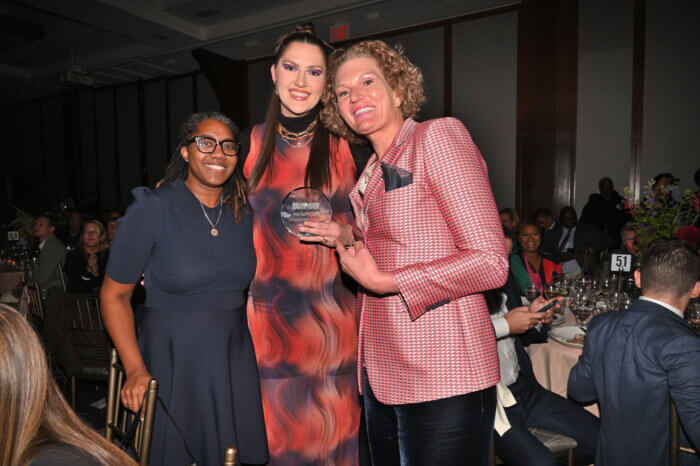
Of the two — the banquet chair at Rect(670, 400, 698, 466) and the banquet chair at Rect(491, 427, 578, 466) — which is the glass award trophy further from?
the banquet chair at Rect(491, 427, 578, 466)

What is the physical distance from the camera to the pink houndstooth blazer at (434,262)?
1049 mm

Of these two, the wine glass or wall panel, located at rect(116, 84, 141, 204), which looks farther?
wall panel, located at rect(116, 84, 141, 204)

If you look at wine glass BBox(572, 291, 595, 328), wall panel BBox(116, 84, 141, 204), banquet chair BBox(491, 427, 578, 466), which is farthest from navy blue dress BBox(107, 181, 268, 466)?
wall panel BBox(116, 84, 141, 204)

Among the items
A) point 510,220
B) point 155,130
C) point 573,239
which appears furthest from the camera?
point 155,130

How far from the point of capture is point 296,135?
5.93ft

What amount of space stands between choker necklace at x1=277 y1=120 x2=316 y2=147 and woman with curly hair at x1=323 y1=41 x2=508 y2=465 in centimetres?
64

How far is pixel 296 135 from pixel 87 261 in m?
3.76

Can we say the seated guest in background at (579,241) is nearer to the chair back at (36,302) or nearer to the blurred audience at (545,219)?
the blurred audience at (545,219)

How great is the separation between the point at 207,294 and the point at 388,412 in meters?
0.72

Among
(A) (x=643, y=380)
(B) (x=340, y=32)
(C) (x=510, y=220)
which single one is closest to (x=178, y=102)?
(B) (x=340, y=32)

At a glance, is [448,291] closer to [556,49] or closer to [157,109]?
[556,49]

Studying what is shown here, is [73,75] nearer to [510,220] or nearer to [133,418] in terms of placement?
[510,220]

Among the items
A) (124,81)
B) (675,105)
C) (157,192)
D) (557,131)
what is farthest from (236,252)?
(124,81)

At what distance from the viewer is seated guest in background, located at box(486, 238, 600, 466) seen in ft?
6.95
